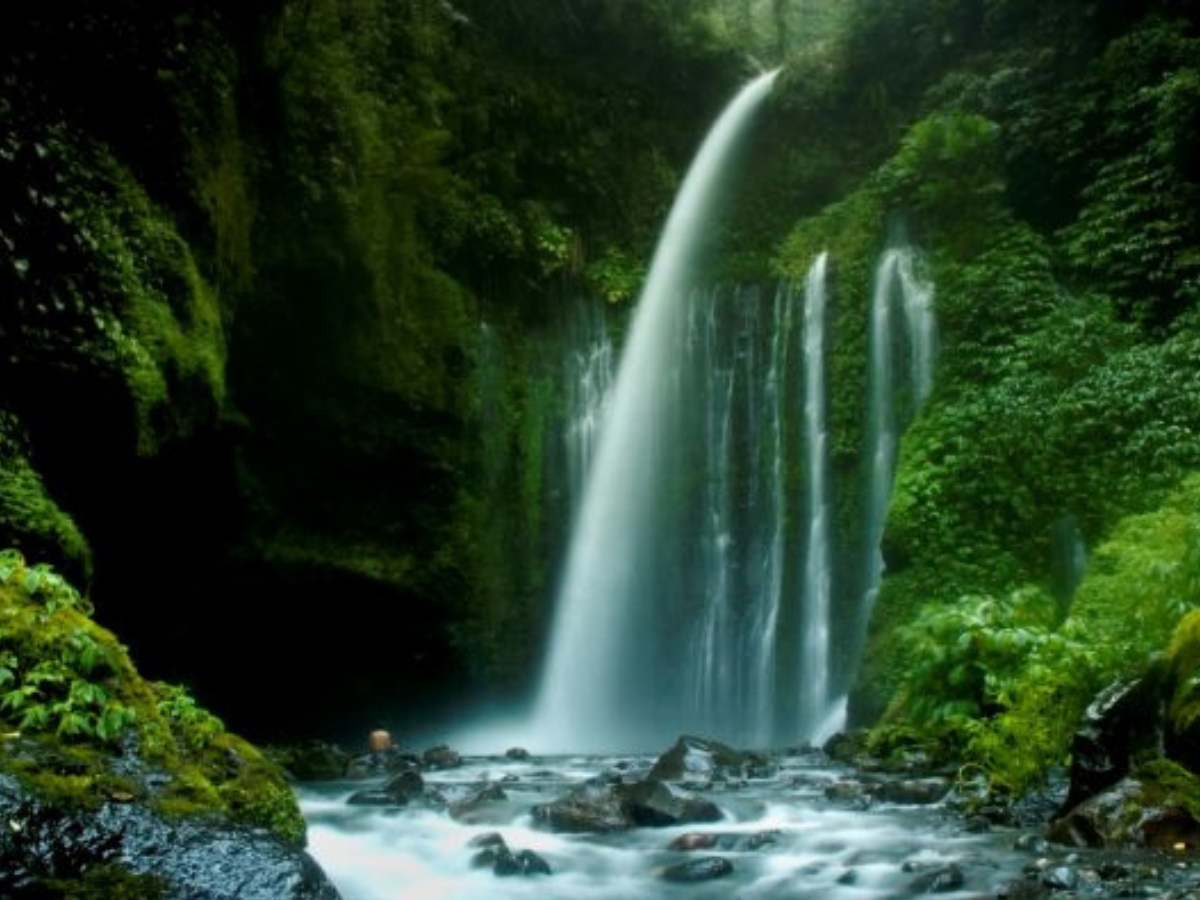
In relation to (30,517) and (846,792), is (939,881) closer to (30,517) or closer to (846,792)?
(846,792)

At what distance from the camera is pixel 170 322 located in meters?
9.63

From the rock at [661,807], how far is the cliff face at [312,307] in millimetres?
4256

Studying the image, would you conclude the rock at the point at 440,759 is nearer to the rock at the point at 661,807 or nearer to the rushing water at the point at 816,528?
the rushing water at the point at 816,528

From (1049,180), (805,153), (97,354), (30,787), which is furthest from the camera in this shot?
(805,153)

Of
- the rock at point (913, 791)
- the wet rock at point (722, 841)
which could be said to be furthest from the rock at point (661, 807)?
the rock at point (913, 791)

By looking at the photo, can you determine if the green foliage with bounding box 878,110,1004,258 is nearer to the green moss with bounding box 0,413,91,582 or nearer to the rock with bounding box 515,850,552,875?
the rock with bounding box 515,850,552,875

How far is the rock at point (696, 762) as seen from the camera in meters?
8.43

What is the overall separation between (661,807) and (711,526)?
7230 mm

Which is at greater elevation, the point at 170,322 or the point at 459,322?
the point at 459,322

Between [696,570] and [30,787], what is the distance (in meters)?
10.1

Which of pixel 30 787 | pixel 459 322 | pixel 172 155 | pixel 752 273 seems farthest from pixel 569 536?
pixel 30 787

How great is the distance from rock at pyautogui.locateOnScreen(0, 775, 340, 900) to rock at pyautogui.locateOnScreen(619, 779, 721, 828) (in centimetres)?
277

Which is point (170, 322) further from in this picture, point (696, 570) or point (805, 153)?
point (805, 153)

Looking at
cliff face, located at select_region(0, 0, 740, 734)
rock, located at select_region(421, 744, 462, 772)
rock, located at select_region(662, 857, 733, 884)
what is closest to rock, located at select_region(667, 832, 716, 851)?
rock, located at select_region(662, 857, 733, 884)
